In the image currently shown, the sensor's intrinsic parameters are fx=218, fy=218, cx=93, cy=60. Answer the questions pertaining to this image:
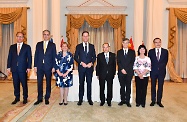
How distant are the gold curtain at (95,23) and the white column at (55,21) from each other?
477mm

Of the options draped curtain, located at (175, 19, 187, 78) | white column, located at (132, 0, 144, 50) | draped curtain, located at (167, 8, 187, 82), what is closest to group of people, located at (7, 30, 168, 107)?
white column, located at (132, 0, 144, 50)

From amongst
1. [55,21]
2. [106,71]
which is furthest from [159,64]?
[55,21]

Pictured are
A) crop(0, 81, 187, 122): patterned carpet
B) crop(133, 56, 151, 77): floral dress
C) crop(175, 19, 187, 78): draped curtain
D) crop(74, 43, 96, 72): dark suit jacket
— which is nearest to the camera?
crop(0, 81, 187, 122): patterned carpet

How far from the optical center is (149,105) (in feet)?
15.9

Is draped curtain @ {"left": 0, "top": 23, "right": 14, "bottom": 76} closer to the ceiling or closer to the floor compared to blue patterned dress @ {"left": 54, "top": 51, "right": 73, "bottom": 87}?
closer to the ceiling

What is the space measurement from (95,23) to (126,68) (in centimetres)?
480

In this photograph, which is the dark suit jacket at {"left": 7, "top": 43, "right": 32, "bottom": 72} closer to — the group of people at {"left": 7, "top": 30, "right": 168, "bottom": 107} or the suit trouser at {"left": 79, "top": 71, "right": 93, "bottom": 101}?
the group of people at {"left": 7, "top": 30, "right": 168, "bottom": 107}

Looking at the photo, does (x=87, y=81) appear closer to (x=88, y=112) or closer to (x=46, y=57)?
(x=88, y=112)

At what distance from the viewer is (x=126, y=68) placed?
15.3 ft

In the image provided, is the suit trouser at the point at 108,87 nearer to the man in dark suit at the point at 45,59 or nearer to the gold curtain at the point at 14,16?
the man in dark suit at the point at 45,59

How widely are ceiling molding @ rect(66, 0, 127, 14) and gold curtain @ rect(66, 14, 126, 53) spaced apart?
9.2 inches

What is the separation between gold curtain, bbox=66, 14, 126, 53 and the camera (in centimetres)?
907

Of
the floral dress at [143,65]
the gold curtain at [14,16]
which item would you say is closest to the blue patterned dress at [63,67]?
the floral dress at [143,65]

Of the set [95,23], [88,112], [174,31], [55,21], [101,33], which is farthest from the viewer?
[101,33]
